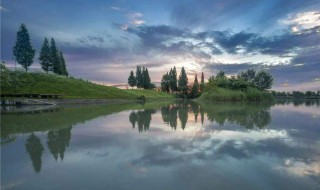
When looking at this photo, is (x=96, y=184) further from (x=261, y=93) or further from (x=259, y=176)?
(x=261, y=93)

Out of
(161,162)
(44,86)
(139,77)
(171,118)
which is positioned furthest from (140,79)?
(161,162)

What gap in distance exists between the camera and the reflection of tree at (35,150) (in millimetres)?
6994

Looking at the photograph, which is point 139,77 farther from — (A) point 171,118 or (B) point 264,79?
(A) point 171,118

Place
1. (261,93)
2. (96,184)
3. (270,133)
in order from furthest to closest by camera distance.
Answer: (261,93), (270,133), (96,184)

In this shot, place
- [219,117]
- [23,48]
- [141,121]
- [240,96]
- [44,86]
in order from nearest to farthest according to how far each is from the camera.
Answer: [141,121], [219,117], [44,86], [240,96], [23,48]

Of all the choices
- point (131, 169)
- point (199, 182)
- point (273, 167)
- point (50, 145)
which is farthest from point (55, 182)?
point (273, 167)

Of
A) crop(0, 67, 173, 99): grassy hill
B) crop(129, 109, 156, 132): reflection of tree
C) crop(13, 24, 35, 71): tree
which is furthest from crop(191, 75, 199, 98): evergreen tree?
crop(129, 109, 156, 132): reflection of tree

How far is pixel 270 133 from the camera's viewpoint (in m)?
12.2

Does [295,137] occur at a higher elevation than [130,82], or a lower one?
lower

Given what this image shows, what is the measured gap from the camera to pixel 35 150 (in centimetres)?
876

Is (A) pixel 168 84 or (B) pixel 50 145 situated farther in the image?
(A) pixel 168 84

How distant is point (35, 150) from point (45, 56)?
68396mm

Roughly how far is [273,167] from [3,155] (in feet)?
29.0

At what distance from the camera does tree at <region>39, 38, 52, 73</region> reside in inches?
2699
